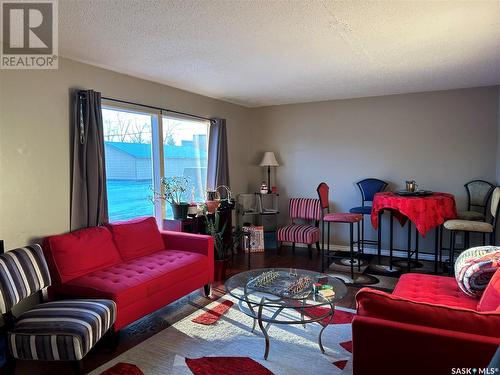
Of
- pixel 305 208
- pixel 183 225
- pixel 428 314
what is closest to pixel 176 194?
pixel 183 225

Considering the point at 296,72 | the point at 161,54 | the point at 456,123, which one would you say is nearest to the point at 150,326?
the point at 161,54

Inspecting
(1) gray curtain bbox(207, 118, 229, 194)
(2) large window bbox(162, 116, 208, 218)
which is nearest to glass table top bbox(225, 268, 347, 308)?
(2) large window bbox(162, 116, 208, 218)

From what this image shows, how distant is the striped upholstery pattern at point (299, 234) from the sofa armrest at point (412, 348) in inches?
138

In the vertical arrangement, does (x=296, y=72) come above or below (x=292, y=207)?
above

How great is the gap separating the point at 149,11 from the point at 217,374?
2.36m

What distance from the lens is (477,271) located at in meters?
2.25

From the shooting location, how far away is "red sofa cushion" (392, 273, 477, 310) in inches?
90.8

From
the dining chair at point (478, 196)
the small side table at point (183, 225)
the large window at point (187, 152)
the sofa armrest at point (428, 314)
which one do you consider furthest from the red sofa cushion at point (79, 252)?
the dining chair at point (478, 196)

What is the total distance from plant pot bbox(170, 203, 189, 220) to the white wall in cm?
226

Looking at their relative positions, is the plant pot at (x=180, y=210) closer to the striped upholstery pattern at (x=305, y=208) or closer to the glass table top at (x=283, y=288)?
the glass table top at (x=283, y=288)

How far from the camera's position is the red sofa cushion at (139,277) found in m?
2.65

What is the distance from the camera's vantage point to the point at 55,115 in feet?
10.2

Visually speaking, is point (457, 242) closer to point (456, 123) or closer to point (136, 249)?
point (456, 123)

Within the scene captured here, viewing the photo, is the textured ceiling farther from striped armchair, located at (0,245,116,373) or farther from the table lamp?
striped armchair, located at (0,245,116,373)
